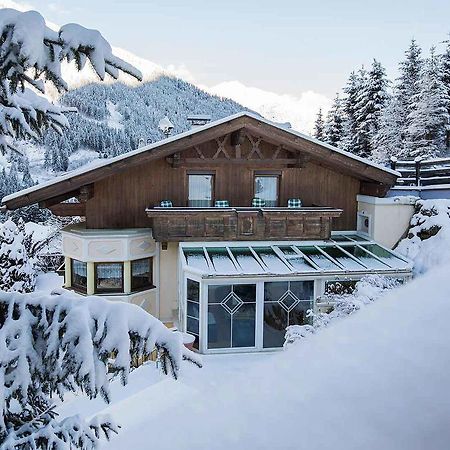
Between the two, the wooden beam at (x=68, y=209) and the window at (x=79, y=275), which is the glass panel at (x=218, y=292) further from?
the wooden beam at (x=68, y=209)

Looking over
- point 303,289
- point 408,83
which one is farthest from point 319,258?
point 408,83

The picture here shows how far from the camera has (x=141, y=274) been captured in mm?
14203

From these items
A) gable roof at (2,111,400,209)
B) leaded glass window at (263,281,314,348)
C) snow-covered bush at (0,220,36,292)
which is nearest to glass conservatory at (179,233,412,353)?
leaded glass window at (263,281,314,348)

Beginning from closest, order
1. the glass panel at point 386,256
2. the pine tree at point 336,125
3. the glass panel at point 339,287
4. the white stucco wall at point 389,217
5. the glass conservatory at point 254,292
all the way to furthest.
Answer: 1. the glass conservatory at point 254,292
2. the glass panel at point 339,287
3. the glass panel at point 386,256
4. the white stucco wall at point 389,217
5. the pine tree at point 336,125

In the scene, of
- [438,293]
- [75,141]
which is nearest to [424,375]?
[438,293]

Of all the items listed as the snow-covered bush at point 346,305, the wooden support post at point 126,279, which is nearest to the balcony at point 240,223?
the wooden support post at point 126,279

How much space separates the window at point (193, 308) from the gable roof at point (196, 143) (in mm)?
3788

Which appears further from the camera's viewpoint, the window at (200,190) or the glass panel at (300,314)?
the window at (200,190)

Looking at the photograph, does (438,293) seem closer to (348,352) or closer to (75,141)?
(348,352)

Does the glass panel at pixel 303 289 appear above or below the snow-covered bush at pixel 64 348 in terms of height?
below

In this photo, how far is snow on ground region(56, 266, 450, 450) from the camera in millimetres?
2023

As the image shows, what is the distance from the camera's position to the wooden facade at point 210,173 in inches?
536

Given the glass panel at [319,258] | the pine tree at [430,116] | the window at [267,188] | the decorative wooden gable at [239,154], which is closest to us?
the glass panel at [319,258]

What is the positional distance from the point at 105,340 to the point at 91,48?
174cm
